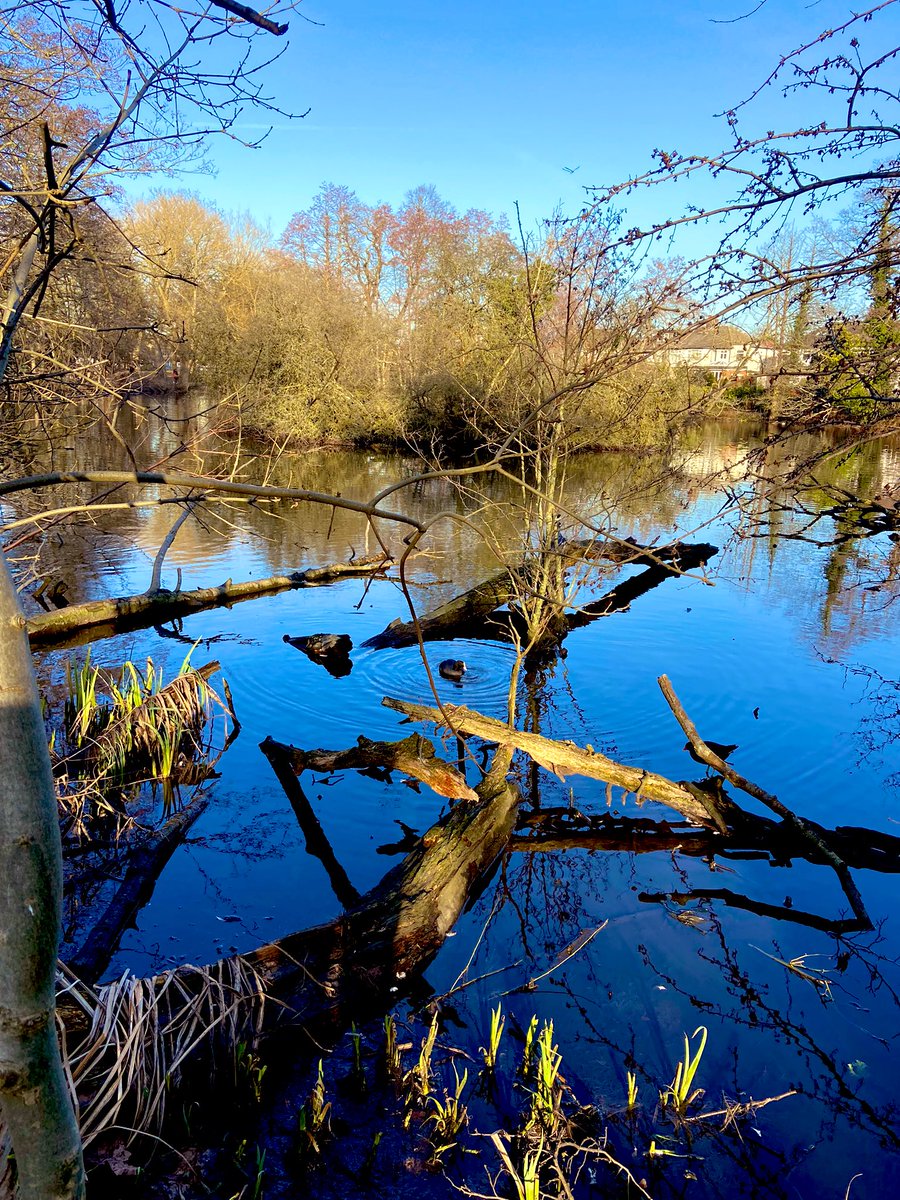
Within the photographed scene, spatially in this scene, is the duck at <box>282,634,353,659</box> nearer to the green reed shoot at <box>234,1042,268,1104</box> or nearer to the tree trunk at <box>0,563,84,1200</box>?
the green reed shoot at <box>234,1042,268,1104</box>

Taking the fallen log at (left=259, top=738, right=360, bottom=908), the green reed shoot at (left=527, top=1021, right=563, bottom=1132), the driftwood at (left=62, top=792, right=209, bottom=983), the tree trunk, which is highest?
the tree trunk

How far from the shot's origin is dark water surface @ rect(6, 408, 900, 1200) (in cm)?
367

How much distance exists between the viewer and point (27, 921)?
126cm

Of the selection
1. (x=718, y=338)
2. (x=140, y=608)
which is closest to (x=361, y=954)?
(x=718, y=338)

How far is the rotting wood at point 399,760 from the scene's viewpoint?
566 cm

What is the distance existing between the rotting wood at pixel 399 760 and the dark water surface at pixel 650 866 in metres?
0.33

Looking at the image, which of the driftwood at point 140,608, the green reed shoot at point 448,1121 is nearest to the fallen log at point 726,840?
the green reed shoot at point 448,1121

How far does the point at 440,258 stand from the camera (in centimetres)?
3069

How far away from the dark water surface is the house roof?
0.74 m

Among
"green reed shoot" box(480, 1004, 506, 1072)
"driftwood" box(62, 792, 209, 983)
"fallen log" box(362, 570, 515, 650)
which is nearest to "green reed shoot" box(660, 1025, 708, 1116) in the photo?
"green reed shoot" box(480, 1004, 506, 1072)

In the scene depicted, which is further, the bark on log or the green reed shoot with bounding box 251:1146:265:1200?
the bark on log

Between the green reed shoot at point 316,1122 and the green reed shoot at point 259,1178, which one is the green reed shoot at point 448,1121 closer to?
the green reed shoot at point 316,1122

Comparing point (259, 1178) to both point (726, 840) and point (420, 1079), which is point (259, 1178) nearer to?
point (420, 1079)

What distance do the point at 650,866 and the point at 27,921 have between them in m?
4.87
